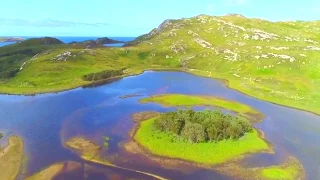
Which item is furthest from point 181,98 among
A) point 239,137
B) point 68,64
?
point 68,64

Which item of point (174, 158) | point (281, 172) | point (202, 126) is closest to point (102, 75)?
point (202, 126)

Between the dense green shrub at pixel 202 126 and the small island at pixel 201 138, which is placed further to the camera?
the dense green shrub at pixel 202 126

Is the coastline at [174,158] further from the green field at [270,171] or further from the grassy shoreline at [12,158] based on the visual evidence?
the grassy shoreline at [12,158]

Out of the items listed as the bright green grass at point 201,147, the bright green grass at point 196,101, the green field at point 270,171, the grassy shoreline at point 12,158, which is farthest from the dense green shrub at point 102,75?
the green field at point 270,171

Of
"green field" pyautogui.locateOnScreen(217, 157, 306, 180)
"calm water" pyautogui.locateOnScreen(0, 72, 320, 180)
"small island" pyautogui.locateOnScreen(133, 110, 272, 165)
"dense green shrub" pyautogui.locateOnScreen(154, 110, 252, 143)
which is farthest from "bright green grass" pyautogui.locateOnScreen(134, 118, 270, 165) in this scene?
"calm water" pyautogui.locateOnScreen(0, 72, 320, 180)

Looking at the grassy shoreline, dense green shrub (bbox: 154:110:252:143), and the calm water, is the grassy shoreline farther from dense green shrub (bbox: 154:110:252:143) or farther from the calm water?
dense green shrub (bbox: 154:110:252:143)

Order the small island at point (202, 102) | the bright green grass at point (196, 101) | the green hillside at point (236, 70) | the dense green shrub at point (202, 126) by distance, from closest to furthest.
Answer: the dense green shrub at point (202, 126), the small island at point (202, 102), the bright green grass at point (196, 101), the green hillside at point (236, 70)

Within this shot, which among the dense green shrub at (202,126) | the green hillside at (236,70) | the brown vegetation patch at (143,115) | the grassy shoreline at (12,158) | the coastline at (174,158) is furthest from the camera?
the green hillside at (236,70)
